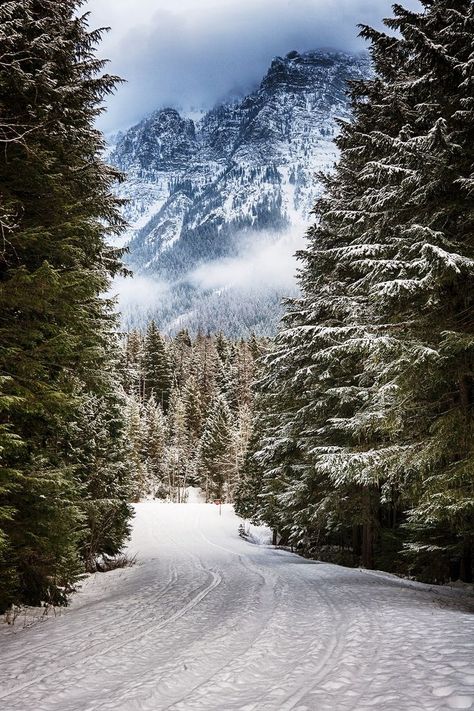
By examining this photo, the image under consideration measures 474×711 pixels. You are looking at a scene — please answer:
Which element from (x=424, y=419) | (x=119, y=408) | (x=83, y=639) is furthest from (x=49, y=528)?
(x=119, y=408)

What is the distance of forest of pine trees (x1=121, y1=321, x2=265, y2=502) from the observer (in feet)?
198

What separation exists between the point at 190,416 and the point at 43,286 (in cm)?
6870

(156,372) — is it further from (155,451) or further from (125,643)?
(125,643)

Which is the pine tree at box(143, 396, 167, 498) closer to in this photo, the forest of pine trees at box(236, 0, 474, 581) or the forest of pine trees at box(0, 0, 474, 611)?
the forest of pine trees at box(0, 0, 474, 611)

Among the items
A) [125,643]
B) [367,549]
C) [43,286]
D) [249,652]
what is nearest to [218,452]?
[367,549]

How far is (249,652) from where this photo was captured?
5914 mm

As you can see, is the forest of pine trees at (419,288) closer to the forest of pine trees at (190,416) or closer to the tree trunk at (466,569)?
the tree trunk at (466,569)

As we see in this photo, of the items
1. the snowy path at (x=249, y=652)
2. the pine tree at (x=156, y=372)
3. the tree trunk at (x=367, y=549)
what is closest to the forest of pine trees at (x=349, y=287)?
the snowy path at (x=249, y=652)

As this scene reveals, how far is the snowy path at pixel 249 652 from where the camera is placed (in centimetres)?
435

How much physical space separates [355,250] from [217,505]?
51.2 metres

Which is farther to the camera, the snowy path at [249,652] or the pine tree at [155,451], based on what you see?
the pine tree at [155,451]

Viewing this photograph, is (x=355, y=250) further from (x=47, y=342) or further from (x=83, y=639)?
(x=83, y=639)

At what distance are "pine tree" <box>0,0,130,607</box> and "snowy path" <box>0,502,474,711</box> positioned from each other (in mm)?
1358

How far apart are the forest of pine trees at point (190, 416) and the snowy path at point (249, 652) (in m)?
36.2
